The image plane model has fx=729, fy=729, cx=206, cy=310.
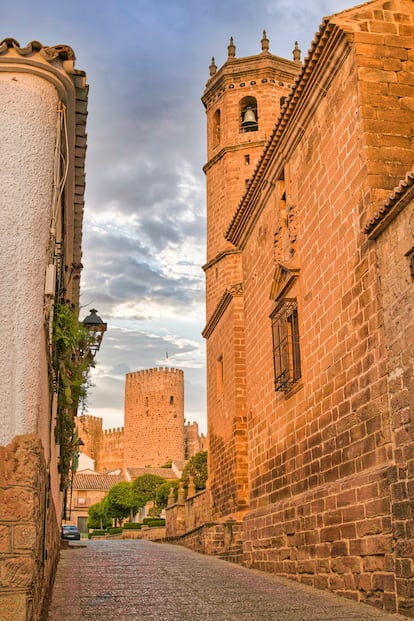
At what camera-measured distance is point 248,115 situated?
20.7 metres

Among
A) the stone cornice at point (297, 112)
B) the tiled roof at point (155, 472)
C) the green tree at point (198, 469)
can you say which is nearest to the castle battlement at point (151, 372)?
the tiled roof at point (155, 472)

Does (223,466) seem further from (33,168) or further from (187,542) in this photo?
(33,168)

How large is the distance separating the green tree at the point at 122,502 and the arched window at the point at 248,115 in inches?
1339

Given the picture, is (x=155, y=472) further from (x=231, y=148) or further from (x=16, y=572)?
(x=16, y=572)

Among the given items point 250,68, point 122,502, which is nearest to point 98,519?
point 122,502

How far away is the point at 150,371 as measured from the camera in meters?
61.9

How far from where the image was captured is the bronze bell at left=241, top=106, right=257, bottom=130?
20.6 metres

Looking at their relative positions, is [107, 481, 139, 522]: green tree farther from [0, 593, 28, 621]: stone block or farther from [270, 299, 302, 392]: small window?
[0, 593, 28, 621]: stone block

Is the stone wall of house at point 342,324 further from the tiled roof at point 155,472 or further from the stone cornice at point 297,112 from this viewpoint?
the tiled roof at point 155,472

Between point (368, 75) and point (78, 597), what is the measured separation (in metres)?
6.97

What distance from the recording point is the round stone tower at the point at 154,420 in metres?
60.3

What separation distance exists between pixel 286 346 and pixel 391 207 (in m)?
4.13

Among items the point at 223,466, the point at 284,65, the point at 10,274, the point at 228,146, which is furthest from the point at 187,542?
the point at 10,274

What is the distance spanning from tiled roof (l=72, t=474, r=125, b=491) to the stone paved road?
50186mm
